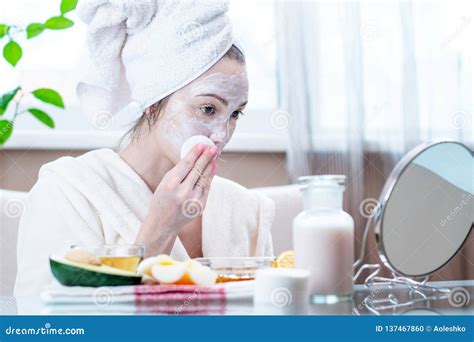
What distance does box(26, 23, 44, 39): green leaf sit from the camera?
146cm

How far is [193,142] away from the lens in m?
1.11

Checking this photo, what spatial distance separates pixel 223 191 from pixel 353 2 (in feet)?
2.32

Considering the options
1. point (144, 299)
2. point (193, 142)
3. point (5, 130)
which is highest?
point (5, 130)

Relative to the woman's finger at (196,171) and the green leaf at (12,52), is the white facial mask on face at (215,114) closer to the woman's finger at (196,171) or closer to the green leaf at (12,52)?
the woman's finger at (196,171)

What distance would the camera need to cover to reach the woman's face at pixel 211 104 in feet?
3.63

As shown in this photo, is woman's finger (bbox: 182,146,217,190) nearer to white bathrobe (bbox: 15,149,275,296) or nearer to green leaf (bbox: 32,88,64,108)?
white bathrobe (bbox: 15,149,275,296)

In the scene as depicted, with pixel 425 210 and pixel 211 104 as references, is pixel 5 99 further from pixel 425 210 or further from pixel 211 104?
pixel 425 210

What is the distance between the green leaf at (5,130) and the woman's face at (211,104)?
1.48 feet

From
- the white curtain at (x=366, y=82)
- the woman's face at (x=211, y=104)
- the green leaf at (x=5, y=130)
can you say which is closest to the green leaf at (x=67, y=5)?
the green leaf at (x=5, y=130)

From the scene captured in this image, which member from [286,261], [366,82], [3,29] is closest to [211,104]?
[286,261]

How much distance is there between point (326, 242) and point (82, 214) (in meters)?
0.41
